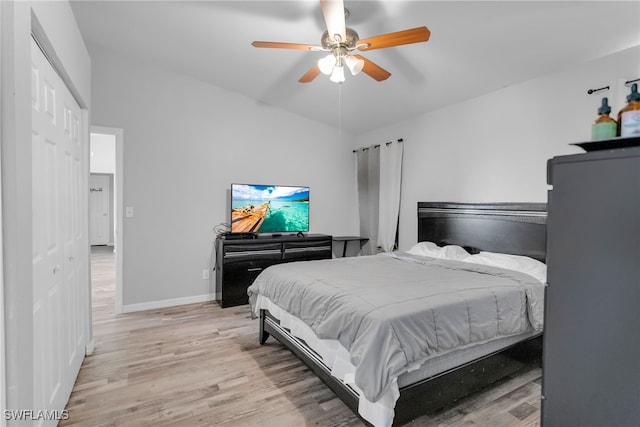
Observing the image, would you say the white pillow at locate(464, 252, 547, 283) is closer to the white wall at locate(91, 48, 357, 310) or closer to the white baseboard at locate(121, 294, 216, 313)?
the white wall at locate(91, 48, 357, 310)

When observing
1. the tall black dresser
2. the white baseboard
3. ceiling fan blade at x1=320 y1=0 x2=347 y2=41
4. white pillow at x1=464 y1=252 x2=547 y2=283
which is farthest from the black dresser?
the tall black dresser

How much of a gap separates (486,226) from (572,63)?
5.24 ft

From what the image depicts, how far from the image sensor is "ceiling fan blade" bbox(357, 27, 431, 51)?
1.89 meters

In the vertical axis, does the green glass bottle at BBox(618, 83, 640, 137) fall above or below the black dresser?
above

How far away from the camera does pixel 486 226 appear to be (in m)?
3.35

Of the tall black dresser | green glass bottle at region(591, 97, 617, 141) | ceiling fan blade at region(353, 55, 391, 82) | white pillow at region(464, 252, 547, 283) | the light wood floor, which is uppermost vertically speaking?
ceiling fan blade at region(353, 55, 391, 82)

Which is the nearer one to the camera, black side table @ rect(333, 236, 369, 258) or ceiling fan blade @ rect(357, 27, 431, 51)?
ceiling fan blade @ rect(357, 27, 431, 51)

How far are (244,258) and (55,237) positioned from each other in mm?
2284

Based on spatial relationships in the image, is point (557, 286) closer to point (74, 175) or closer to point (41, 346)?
point (41, 346)

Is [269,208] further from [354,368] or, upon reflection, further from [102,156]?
[102,156]

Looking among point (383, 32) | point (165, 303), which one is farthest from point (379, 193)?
point (165, 303)

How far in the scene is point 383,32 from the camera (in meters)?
2.63

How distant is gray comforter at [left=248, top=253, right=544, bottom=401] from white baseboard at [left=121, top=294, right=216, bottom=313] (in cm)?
174

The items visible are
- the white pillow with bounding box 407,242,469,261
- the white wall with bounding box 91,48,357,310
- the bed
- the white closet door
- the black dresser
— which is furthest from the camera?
the black dresser
